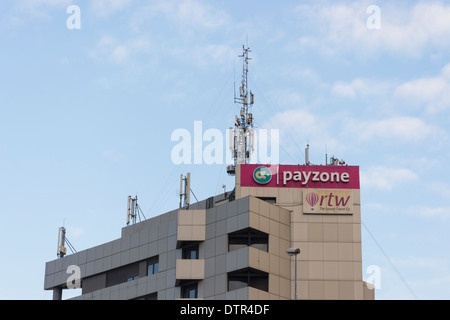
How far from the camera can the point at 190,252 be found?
98.8 metres

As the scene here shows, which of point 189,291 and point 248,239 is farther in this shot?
point 189,291

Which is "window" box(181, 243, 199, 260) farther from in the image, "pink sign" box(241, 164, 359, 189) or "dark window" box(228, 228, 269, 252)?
"pink sign" box(241, 164, 359, 189)

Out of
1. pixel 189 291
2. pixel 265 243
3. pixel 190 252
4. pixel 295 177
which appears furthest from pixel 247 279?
pixel 295 177

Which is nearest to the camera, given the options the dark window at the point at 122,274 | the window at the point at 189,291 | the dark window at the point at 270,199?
the window at the point at 189,291

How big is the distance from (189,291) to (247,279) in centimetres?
771

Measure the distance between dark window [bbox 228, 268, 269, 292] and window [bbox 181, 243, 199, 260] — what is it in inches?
237

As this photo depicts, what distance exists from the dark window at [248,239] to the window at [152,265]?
1114 cm

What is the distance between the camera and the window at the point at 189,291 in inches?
3789

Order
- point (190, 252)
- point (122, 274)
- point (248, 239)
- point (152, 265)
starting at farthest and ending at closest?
point (122, 274) → point (152, 265) → point (190, 252) → point (248, 239)

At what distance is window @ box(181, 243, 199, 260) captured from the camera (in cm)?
9806

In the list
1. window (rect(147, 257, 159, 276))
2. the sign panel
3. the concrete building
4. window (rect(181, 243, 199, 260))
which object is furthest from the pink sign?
window (rect(147, 257, 159, 276))

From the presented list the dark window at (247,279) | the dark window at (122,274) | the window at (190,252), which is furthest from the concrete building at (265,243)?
the dark window at (122,274)

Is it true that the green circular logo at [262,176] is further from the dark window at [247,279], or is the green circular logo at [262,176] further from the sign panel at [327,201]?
the dark window at [247,279]

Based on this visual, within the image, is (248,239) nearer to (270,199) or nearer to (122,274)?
(270,199)
